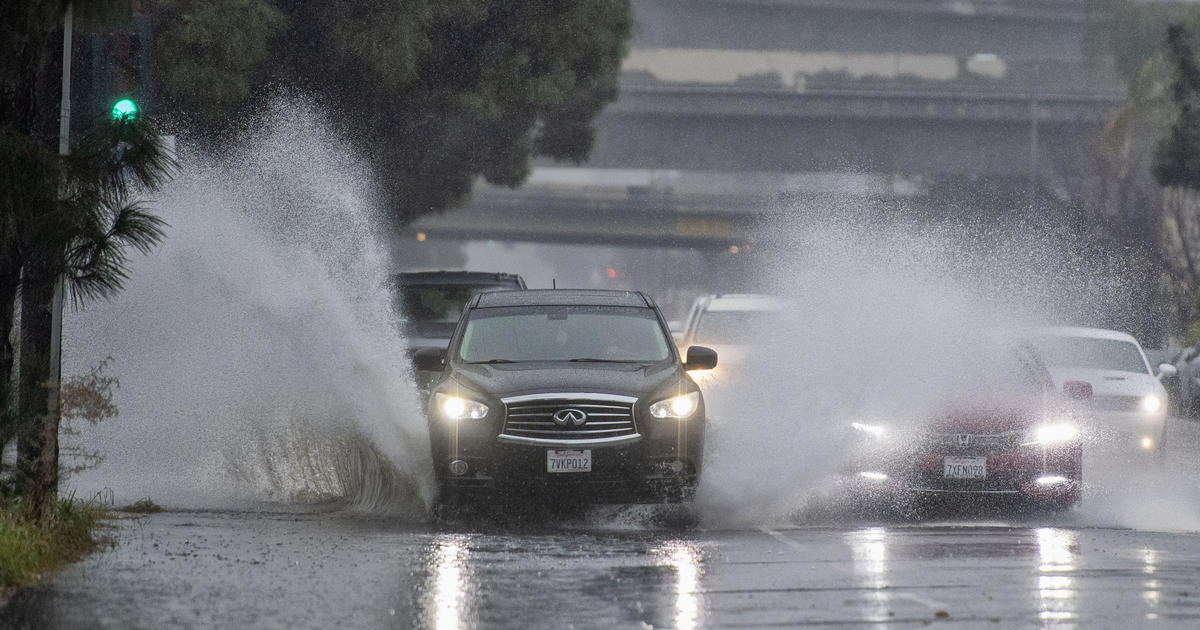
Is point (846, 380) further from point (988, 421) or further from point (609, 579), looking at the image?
point (609, 579)

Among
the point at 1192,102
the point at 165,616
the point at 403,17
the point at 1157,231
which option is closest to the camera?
the point at 165,616

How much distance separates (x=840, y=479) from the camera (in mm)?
14578

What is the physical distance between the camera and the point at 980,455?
564 inches

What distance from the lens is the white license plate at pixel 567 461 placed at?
513 inches

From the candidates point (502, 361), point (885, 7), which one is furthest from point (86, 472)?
point (885, 7)

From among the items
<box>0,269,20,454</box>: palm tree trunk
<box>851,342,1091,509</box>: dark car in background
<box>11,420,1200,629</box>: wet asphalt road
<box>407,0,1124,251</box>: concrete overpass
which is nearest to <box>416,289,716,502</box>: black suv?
<box>11,420,1200,629</box>: wet asphalt road

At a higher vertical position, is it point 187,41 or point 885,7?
point 885,7

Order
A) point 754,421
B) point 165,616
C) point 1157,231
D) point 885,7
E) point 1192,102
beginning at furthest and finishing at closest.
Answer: point 885,7 < point 1157,231 < point 1192,102 < point 754,421 < point 165,616

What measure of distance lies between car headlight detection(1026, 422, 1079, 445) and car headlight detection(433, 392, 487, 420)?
4.19m

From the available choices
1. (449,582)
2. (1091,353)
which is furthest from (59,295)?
(1091,353)

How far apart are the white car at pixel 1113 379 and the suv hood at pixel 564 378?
5406 millimetres

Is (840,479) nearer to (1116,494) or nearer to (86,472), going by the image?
(1116,494)

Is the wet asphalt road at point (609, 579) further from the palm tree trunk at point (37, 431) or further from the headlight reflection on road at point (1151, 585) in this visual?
the palm tree trunk at point (37, 431)

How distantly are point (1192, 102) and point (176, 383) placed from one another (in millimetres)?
24393
